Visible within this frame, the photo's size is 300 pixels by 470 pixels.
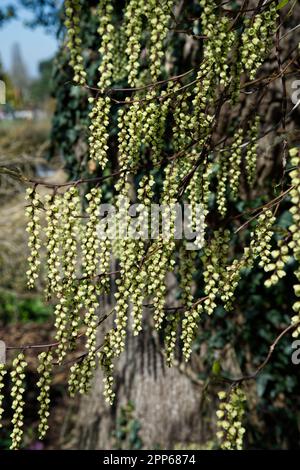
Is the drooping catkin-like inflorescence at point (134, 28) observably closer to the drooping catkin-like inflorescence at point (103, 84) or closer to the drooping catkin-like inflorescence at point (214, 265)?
the drooping catkin-like inflorescence at point (103, 84)

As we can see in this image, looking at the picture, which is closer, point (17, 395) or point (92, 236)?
point (92, 236)

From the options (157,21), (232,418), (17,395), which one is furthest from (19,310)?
(157,21)

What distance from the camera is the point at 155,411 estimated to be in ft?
13.2

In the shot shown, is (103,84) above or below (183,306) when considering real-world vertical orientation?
above

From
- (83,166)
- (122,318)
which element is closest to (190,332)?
(122,318)

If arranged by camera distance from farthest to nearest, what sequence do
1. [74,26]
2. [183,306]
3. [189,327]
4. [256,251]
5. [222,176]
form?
[222,176]
[183,306]
[189,327]
[256,251]
[74,26]

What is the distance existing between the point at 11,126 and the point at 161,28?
38.4ft

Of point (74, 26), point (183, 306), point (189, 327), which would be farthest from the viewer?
point (183, 306)

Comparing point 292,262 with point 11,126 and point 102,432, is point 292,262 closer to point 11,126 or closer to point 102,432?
point 102,432

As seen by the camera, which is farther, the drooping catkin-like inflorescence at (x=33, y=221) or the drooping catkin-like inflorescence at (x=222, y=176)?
the drooping catkin-like inflorescence at (x=222, y=176)

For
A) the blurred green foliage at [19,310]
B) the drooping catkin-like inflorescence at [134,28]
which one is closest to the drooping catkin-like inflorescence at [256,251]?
the drooping catkin-like inflorescence at [134,28]

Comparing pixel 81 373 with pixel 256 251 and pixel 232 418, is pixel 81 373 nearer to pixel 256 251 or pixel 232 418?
pixel 232 418

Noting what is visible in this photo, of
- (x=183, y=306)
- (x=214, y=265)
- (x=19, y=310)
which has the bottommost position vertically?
(x=183, y=306)

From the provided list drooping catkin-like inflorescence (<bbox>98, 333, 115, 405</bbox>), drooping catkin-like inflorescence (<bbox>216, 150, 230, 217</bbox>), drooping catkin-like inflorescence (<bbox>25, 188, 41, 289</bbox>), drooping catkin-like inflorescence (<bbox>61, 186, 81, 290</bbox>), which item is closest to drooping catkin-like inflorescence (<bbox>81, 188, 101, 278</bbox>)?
drooping catkin-like inflorescence (<bbox>61, 186, 81, 290</bbox>)
